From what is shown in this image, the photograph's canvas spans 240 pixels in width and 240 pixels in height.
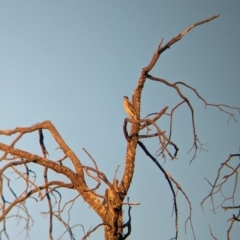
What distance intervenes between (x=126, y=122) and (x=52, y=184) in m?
0.71

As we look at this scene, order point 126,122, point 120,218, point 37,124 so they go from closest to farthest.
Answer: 1. point 120,218
2. point 126,122
3. point 37,124

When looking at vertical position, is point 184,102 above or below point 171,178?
above

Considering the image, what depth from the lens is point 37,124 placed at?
3.43m

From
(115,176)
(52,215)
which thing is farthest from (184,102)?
(52,215)

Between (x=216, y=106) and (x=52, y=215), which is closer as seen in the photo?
(x=52, y=215)

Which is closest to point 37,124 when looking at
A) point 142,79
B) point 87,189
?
point 87,189

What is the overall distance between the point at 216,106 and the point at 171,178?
76cm

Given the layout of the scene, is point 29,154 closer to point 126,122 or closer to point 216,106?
point 126,122

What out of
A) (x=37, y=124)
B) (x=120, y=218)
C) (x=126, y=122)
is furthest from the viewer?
(x=37, y=124)

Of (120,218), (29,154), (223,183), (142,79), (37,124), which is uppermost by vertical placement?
(142,79)

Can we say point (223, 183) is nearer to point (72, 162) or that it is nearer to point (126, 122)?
point (126, 122)

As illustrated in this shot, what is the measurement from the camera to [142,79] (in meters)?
3.46

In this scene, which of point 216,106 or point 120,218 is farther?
point 216,106

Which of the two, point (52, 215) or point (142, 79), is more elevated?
point (142, 79)
